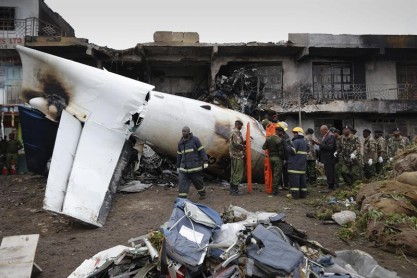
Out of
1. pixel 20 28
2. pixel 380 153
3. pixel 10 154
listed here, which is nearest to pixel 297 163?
pixel 380 153

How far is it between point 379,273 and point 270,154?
182 inches

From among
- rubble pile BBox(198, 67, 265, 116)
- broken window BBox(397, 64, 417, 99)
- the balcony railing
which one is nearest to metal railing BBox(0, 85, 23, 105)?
the balcony railing

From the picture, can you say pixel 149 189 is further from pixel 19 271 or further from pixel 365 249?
pixel 365 249

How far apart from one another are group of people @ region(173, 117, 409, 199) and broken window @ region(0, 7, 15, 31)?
42.7 ft

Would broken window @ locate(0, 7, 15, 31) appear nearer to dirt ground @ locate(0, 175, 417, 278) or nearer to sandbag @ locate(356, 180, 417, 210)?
dirt ground @ locate(0, 175, 417, 278)

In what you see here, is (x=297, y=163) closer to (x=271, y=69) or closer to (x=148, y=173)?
(x=148, y=173)

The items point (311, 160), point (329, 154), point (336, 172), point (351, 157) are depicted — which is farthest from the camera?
point (311, 160)

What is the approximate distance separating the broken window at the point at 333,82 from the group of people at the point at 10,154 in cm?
1348

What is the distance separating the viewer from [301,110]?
16016mm

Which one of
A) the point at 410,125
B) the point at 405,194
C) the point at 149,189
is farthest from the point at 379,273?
the point at 410,125

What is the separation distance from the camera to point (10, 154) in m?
12.8

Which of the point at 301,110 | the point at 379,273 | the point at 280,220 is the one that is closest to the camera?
the point at 379,273

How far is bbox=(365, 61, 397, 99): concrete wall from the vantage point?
17531 millimetres

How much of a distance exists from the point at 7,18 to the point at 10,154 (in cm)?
723
